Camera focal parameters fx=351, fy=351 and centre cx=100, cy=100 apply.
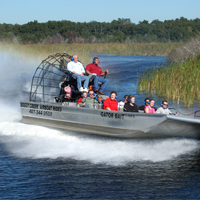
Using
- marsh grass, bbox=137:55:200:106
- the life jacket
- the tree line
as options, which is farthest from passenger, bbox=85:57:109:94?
the tree line

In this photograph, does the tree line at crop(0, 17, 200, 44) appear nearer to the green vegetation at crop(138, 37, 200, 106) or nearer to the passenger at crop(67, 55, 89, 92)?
the green vegetation at crop(138, 37, 200, 106)

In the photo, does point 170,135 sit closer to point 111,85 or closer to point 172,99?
point 172,99

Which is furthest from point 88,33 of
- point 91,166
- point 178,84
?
point 91,166

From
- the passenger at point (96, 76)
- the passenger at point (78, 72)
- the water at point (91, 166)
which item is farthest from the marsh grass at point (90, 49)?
the water at point (91, 166)

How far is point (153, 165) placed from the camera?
948 centimetres

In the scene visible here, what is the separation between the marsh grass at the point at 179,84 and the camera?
16875 millimetres

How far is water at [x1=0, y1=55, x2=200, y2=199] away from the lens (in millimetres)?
7902

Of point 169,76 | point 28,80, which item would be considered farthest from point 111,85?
point 169,76

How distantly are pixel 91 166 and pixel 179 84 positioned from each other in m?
9.46

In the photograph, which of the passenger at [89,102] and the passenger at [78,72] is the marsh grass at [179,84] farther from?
the passenger at [89,102]

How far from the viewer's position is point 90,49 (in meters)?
41.7

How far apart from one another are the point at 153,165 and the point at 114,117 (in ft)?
6.74

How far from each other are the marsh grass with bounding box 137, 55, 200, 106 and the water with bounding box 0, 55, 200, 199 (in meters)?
6.63

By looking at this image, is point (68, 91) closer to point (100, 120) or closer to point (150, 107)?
point (100, 120)
